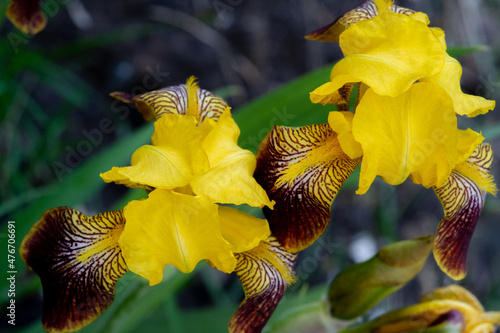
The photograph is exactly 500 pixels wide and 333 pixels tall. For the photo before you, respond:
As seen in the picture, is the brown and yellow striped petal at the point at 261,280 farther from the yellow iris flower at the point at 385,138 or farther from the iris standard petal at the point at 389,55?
the iris standard petal at the point at 389,55

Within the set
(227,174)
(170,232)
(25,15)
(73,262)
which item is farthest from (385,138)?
(25,15)

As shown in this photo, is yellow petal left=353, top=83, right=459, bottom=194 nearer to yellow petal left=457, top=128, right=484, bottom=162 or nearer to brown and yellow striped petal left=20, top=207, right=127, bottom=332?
yellow petal left=457, top=128, right=484, bottom=162

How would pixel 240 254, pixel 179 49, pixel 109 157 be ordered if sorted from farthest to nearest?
1. pixel 179 49
2. pixel 109 157
3. pixel 240 254

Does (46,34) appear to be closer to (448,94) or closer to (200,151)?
(200,151)

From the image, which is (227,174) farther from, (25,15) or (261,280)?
(25,15)

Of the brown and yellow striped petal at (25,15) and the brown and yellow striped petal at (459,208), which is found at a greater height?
the brown and yellow striped petal at (25,15)

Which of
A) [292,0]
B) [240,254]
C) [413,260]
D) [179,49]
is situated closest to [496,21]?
[292,0]

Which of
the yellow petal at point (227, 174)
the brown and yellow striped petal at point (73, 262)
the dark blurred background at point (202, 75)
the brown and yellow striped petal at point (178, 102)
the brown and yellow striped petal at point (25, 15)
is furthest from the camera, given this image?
the dark blurred background at point (202, 75)

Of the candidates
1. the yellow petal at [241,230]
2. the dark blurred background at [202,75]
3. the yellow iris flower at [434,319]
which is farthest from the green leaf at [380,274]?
the dark blurred background at [202,75]
